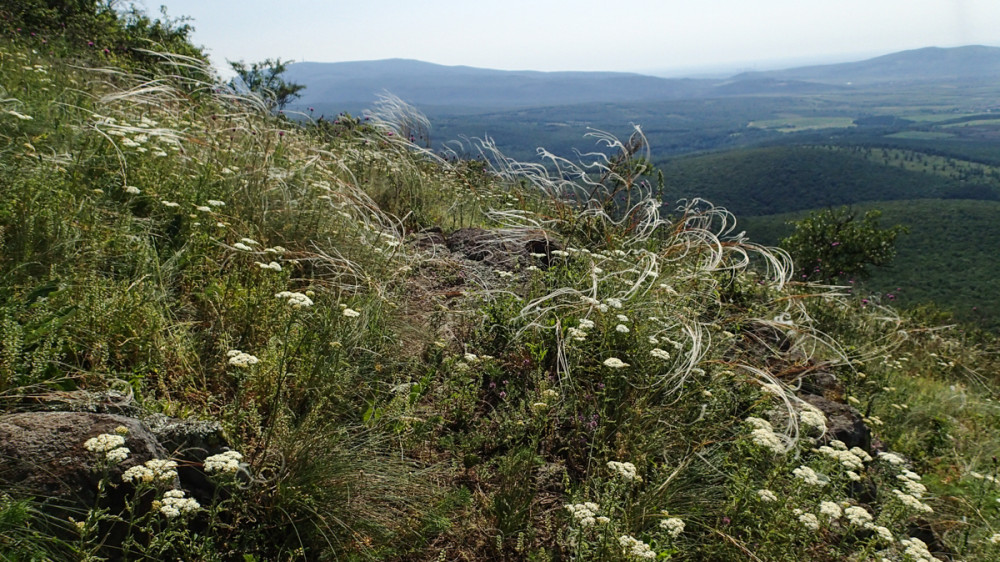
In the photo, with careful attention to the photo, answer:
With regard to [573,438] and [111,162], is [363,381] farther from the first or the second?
[111,162]

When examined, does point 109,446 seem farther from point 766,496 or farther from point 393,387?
point 766,496

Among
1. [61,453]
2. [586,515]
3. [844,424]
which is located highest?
[61,453]

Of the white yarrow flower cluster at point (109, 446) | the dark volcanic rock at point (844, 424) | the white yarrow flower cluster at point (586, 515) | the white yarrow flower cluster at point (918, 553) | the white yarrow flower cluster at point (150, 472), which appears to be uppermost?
the white yarrow flower cluster at point (109, 446)

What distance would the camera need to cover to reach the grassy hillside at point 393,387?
1959 millimetres

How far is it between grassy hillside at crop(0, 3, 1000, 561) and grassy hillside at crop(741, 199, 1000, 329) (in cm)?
3059

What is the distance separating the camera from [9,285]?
86.8 inches

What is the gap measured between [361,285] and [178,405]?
4.52 ft

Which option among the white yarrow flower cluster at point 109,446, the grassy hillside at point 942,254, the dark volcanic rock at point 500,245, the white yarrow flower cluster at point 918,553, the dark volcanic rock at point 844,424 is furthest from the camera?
the grassy hillside at point 942,254

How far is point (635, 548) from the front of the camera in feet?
6.19

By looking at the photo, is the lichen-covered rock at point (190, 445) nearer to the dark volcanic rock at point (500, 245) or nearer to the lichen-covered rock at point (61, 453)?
the lichen-covered rock at point (61, 453)

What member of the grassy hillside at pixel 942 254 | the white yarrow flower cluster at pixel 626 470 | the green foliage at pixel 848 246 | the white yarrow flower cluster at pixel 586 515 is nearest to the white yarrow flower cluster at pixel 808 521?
the white yarrow flower cluster at pixel 626 470

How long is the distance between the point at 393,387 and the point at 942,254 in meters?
Answer: 62.4

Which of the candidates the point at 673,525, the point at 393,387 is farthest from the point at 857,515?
the point at 393,387

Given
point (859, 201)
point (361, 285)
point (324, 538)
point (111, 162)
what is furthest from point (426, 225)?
point (859, 201)
